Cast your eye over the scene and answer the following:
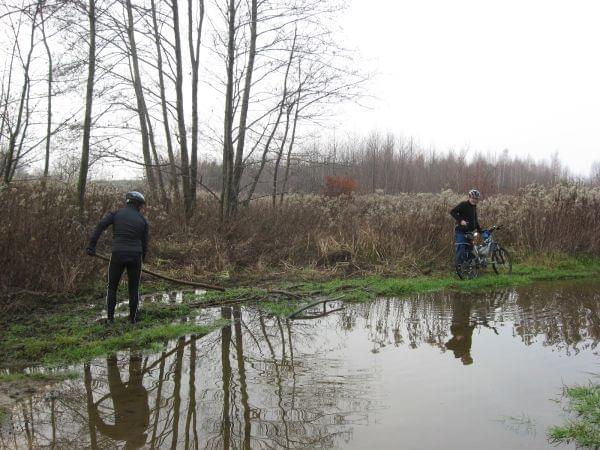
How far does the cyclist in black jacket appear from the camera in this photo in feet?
23.5

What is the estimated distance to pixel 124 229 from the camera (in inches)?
282

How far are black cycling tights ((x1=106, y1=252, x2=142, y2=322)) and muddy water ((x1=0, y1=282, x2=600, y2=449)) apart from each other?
1.29 meters

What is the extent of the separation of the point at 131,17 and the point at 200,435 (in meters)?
14.3

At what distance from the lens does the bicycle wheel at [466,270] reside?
11.6 metres

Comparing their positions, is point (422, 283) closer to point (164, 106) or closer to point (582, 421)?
point (582, 421)

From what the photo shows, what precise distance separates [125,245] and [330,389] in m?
3.95

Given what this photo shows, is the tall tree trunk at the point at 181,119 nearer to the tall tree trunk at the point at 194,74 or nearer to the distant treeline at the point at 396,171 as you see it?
the tall tree trunk at the point at 194,74

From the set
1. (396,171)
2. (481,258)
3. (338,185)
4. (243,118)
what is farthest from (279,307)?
(396,171)

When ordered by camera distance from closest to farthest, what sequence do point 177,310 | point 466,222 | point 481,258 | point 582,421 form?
point 582,421 < point 177,310 < point 466,222 < point 481,258

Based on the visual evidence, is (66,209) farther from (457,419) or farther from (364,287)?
(457,419)

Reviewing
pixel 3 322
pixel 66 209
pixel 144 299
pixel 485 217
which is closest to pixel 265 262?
pixel 144 299

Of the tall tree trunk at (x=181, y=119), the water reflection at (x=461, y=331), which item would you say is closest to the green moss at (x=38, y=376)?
the water reflection at (x=461, y=331)

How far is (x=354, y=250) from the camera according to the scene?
13.0 m

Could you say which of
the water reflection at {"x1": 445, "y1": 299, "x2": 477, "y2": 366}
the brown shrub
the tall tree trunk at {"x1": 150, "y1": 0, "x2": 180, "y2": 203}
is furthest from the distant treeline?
the water reflection at {"x1": 445, "y1": 299, "x2": 477, "y2": 366}
